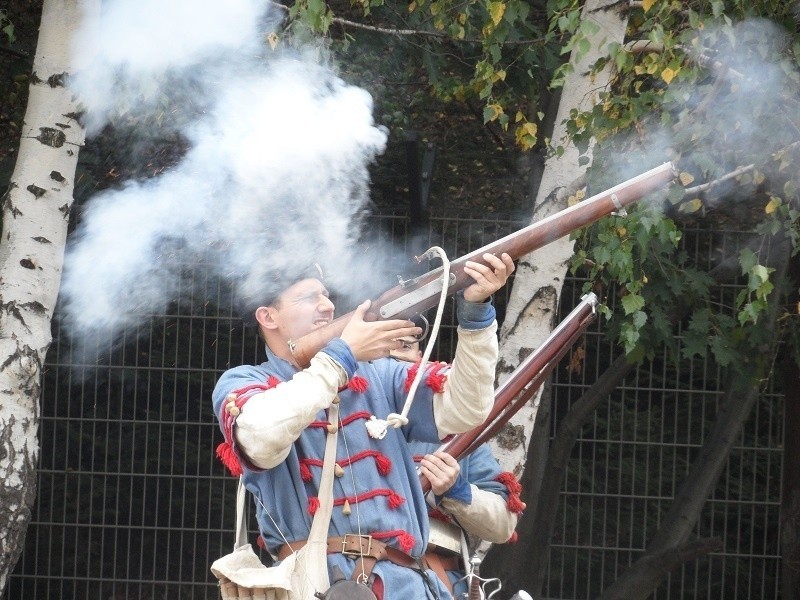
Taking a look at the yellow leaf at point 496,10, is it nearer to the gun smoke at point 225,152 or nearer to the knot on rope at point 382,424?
the gun smoke at point 225,152

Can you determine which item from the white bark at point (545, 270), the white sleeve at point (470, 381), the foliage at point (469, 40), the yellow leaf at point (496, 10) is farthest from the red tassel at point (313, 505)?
the yellow leaf at point (496, 10)

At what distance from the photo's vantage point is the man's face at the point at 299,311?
3.60 metres

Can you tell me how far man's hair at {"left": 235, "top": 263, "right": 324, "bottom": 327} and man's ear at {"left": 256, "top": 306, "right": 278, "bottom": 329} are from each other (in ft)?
0.06

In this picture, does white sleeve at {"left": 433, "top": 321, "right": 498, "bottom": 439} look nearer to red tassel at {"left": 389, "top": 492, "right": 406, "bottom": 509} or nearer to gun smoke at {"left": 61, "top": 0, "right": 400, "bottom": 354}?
red tassel at {"left": 389, "top": 492, "right": 406, "bottom": 509}

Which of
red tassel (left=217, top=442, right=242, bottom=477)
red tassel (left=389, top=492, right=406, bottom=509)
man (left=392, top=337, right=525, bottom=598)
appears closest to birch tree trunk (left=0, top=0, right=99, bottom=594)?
man (left=392, top=337, right=525, bottom=598)

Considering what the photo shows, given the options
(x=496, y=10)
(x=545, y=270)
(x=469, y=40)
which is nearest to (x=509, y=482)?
(x=545, y=270)

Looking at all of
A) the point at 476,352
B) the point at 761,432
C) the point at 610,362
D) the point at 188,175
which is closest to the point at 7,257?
the point at 188,175

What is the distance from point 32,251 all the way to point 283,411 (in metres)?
2.64

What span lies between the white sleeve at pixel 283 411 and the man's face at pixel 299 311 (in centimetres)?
→ 35

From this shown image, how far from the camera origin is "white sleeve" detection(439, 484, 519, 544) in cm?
412

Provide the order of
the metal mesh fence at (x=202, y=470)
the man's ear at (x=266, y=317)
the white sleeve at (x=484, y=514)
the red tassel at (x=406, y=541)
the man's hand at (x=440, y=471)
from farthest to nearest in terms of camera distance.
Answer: the metal mesh fence at (x=202, y=470) < the white sleeve at (x=484, y=514) < the man's hand at (x=440, y=471) < the man's ear at (x=266, y=317) < the red tassel at (x=406, y=541)

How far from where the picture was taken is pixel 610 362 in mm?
8328

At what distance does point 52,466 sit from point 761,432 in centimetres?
474

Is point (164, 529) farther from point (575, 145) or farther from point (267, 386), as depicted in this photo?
point (267, 386)
